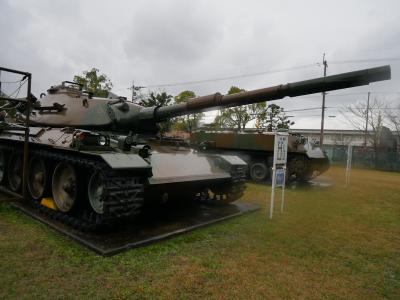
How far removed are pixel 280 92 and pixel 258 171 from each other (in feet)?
31.9

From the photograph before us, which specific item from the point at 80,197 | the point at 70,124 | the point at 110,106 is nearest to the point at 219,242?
the point at 80,197

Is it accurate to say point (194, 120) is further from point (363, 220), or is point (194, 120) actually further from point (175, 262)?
point (175, 262)

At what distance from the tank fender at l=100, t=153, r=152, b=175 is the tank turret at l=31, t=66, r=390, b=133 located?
155cm

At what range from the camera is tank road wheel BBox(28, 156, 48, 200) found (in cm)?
692

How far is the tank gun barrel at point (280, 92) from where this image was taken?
445 cm

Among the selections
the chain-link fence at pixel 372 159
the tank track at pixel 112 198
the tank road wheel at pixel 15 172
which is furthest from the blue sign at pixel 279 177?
the chain-link fence at pixel 372 159

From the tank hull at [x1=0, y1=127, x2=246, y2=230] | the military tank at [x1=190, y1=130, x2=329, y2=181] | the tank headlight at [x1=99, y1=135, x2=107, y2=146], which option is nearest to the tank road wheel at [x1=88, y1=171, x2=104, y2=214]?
the tank hull at [x1=0, y1=127, x2=246, y2=230]

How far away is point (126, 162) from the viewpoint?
5.04 metres

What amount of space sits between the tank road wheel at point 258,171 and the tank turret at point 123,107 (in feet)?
25.4

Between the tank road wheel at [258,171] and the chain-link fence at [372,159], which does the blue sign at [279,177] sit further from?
the chain-link fence at [372,159]

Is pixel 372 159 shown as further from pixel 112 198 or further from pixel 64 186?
pixel 112 198

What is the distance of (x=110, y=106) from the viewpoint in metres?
7.00

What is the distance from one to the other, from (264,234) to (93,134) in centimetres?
335

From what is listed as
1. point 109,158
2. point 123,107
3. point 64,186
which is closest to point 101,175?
point 109,158
